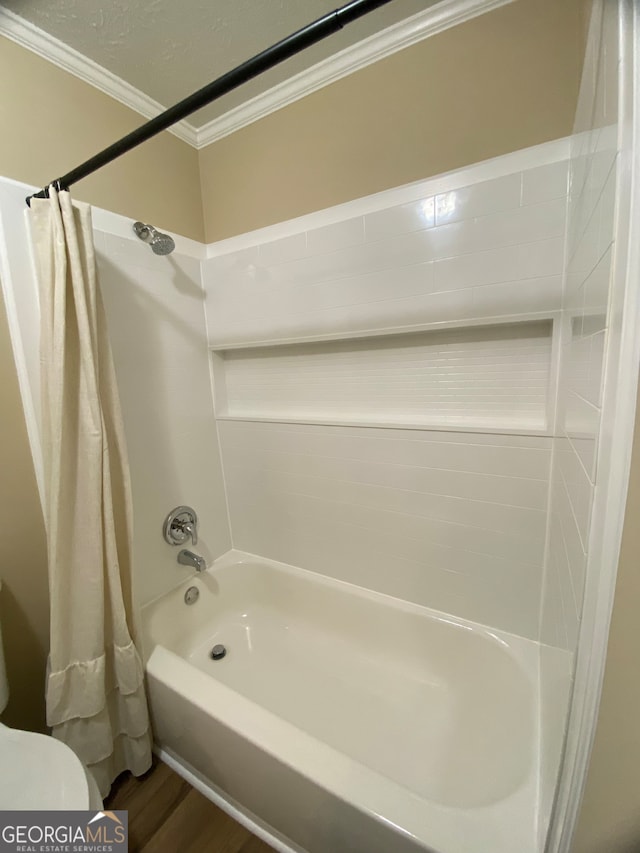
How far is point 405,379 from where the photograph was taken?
4.40 ft

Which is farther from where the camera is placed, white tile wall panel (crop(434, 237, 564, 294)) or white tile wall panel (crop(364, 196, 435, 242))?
white tile wall panel (crop(364, 196, 435, 242))

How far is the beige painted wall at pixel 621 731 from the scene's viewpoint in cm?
40

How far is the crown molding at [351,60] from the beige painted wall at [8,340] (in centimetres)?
47

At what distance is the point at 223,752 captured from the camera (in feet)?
3.30

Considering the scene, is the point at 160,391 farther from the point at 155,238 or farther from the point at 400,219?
the point at 400,219

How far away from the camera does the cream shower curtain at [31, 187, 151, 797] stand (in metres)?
0.96

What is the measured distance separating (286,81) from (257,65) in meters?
0.99

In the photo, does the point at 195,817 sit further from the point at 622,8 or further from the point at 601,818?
the point at 622,8

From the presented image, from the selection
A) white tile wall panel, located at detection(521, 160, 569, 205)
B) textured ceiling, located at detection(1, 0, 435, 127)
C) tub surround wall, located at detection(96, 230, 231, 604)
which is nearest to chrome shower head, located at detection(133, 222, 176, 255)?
tub surround wall, located at detection(96, 230, 231, 604)

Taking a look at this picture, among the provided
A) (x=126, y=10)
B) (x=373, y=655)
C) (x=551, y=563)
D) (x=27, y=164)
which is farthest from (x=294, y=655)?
(x=126, y=10)

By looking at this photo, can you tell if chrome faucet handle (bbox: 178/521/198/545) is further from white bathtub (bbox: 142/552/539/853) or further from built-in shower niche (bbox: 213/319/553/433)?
built-in shower niche (bbox: 213/319/553/433)

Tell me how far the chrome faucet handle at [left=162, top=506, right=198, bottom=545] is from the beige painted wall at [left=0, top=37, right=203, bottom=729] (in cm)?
45

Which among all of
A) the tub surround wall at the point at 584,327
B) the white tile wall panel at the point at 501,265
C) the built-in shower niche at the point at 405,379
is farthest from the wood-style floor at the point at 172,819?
the white tile wall panel at the point at 501,265

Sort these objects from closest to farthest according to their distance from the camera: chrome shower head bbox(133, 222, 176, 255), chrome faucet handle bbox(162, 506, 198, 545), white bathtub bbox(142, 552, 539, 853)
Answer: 1. white bathtub bbox(142, 552, 539, 853)
2. chrome shower head bbox(133, 222, 176, 255)
3. chrome faucet handle bbox(162, 506, 198, 545)
